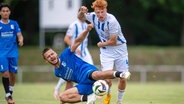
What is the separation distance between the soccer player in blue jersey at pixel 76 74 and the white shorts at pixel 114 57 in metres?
1.17

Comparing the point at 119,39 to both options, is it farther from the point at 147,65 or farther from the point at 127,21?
the point at 127,21

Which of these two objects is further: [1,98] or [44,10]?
[44,10]

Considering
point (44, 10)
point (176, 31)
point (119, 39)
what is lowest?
point (176, 31)

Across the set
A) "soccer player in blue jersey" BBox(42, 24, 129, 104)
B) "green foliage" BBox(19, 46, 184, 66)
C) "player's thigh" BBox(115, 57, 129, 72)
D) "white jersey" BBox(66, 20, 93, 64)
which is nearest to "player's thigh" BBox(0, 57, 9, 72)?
"soccer player in blue jersey" BBox(42, 24, 129, 104)

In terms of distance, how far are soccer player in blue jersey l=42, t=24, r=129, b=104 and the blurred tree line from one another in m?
26.9

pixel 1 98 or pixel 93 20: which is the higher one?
pixel 93 20

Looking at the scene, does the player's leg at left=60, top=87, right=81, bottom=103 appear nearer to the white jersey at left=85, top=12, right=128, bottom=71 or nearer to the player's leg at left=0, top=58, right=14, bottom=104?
the white jersey at left=85, top=12, right=128, bottom=71

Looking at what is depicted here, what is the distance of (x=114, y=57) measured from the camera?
48.2ft

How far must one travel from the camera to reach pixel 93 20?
573 inches

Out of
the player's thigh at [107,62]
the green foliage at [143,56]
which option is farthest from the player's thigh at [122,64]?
the green foliage at [143,56]

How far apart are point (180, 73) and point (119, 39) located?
20.4 metres

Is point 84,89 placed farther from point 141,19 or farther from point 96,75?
point 141,19

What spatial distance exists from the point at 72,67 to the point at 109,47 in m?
1.54

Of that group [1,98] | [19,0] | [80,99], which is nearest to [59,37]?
[19,0]
